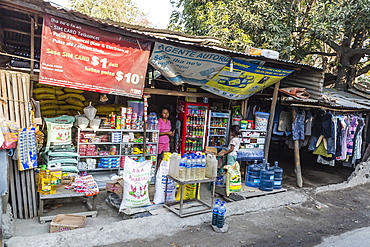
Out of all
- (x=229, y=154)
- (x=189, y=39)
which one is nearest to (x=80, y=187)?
(x=229, y=154)

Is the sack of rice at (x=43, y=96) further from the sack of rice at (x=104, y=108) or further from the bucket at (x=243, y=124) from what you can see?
the bucket at (x=243, y=124)

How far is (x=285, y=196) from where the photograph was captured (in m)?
7.18

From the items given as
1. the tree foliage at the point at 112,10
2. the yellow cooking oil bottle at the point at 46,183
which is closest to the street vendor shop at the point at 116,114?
the yellow cooking oil bottle at the point at 46,183

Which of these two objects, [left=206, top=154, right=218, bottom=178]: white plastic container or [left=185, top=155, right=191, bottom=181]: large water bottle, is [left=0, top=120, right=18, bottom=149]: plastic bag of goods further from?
[left=206, top=154, right=218, bottom=178]: white plastic container

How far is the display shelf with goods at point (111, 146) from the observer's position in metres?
6.87

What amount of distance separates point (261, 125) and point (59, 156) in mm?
5861

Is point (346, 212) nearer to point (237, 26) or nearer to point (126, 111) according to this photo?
point (126, 111)

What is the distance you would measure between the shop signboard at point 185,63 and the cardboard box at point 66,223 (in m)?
3.57

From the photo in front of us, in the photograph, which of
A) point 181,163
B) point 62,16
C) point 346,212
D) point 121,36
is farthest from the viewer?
point 346,212

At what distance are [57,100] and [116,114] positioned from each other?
63.8 inches

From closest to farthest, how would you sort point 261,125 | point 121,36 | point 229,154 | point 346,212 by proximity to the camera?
1. point 121,36
2. point 346,212
3. point 229,154
4. point 261,125

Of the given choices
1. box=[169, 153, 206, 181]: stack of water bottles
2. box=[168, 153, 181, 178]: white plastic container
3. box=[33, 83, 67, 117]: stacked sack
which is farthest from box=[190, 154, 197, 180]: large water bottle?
box=[33, 83, 67, 117]: stacked sack

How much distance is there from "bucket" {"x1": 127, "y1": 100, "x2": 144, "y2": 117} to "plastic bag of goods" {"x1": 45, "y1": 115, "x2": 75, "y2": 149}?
152 centimetres

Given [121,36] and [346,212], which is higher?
[121,36]
